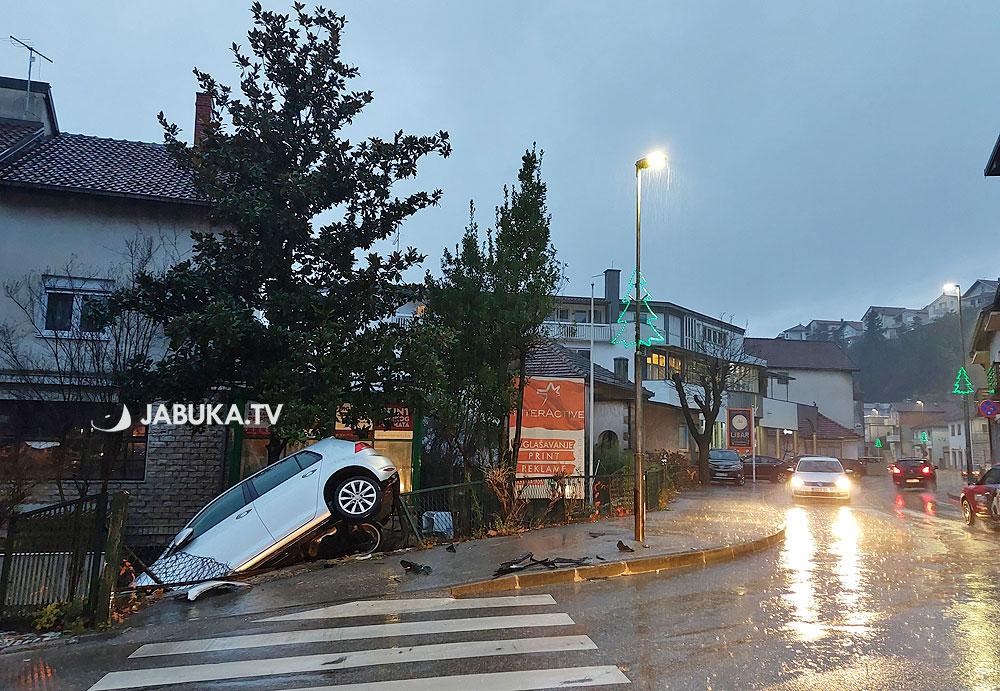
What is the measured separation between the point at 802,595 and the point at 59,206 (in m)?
15.8

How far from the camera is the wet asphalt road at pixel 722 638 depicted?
5707mm

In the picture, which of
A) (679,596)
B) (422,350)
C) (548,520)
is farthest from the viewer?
(548,520)

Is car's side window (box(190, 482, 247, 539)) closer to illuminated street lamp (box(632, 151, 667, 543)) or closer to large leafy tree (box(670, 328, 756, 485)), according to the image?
illuminated street lamp (box(632, 151, 667, 543))

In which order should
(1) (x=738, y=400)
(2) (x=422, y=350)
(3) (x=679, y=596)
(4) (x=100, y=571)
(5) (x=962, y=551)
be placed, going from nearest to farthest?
1. (4) (x=100, y=571)
2. (3) (x=679, y=596)
3. (2) (x=422, y=350)
4. (5) (x=962, y=551)
5. (1) (x=738, y=400)

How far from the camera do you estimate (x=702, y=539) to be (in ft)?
42.9

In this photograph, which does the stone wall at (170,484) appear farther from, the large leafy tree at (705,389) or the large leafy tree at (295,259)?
the large leafy tree at (705,389)

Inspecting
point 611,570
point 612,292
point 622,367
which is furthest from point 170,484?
point 612,292

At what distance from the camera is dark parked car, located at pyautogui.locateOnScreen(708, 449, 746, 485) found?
115ft

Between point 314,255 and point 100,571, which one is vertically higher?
point 314,255

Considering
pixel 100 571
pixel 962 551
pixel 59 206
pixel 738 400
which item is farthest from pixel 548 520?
pixel 738 400

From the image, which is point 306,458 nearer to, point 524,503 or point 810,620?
point 524,503

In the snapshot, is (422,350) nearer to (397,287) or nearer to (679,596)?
(397,287)

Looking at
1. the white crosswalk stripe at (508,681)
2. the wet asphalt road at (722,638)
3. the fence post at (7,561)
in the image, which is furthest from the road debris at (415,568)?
the fence post at (7,561)

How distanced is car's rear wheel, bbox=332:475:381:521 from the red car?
1487 cm
